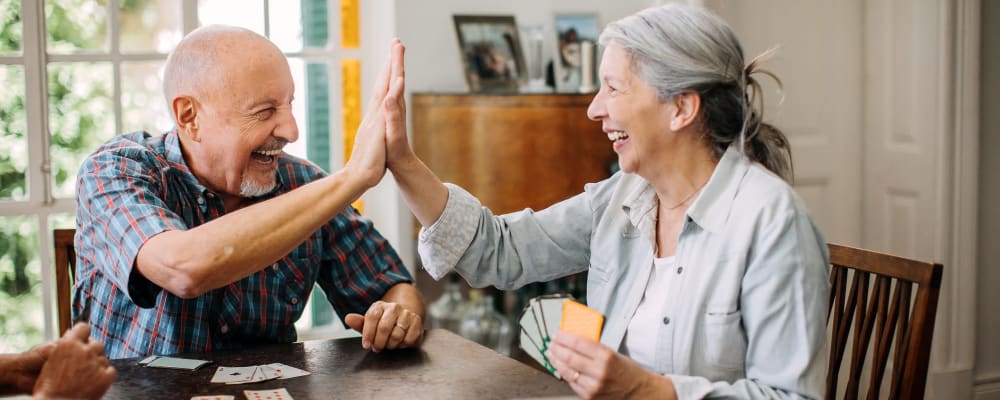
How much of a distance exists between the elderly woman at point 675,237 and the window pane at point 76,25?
196 cm

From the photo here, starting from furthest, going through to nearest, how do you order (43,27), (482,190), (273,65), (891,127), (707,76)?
(891,127) → (482,190) → (43,27) → (273,65) → (707,76)

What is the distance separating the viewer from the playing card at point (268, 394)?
156cm

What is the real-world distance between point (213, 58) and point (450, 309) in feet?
6.56

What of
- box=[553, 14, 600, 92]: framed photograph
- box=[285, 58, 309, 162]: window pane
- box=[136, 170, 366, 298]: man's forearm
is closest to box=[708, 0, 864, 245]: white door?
box=[553, 14, 600, 92]: framed photograph

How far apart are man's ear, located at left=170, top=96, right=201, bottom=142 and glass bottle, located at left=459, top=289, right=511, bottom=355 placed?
1.93 meters

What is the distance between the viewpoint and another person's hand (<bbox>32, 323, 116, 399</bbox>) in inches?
58.8

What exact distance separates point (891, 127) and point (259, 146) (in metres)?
2.77

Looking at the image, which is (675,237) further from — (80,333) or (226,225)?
(80,333)

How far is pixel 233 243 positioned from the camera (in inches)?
69.9

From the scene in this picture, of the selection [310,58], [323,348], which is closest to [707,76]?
[323,348]

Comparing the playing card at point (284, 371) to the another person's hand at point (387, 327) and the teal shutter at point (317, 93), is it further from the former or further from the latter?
the teal shutter at point (317, 93)

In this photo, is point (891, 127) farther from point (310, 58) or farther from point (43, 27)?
point (43, 27)

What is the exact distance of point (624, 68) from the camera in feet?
5.90

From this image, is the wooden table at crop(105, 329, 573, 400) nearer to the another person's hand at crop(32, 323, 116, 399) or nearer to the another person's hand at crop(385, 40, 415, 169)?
the another person's hand at crop(32, 323, 116, 399)
